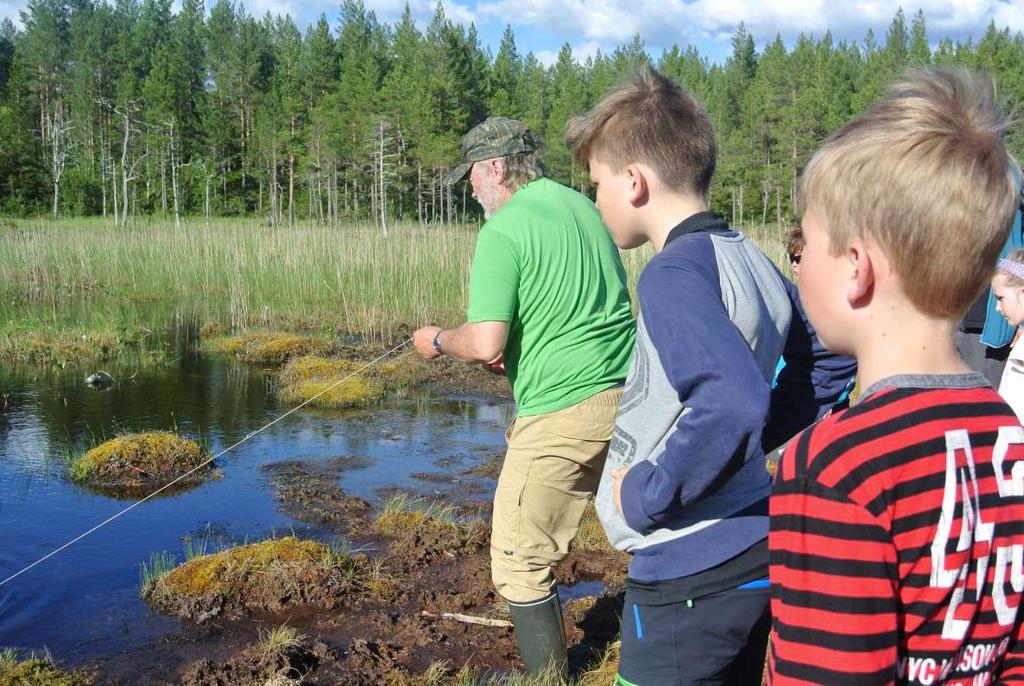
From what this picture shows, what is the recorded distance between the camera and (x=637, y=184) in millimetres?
1901

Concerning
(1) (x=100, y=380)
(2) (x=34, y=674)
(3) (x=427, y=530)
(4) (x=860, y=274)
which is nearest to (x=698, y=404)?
(4) (x=860, y=274)

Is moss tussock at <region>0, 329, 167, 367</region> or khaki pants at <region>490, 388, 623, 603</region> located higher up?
khaki pants at <region>490, 388, 623, 603</region>

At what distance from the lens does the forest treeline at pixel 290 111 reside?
4709 centimetres

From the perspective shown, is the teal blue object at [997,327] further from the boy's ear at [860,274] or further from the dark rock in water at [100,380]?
the dark rock in water at [100,380]

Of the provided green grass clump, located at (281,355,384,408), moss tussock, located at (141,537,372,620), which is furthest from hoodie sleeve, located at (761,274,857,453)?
green grass clump, located at (281,355,384,408)

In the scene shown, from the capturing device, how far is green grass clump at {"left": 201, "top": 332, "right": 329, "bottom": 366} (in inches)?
450

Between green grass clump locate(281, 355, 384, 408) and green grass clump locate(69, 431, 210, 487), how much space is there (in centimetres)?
190

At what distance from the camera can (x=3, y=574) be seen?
4863 mm

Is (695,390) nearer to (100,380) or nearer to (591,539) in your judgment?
(591,539)

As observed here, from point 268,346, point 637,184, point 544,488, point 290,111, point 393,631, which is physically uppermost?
point 290,111

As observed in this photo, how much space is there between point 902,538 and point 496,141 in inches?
98.9

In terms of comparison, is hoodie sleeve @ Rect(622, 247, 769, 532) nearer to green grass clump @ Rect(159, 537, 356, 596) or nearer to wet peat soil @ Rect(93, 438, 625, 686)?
wet peat soil @ Rect(93, 438, 625, 686)

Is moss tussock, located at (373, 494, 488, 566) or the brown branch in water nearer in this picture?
the brown branch in water

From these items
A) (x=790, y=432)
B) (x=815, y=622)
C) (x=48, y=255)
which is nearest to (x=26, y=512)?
(x=790, y=432)
